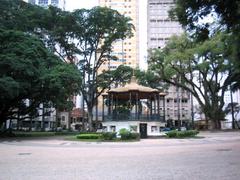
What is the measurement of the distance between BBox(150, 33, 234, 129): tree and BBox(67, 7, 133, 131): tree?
8624 millimetres

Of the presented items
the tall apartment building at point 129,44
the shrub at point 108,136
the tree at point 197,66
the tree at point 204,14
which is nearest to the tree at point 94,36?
the tree at point 197,66

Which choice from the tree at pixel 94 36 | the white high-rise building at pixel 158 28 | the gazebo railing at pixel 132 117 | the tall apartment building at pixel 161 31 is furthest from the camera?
the white high-rise building at pixel 158 28

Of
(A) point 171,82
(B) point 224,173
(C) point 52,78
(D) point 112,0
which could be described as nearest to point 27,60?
(C) point 52,78

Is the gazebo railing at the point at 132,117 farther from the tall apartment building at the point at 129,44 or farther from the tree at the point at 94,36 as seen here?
the tall apartment building at the point at 129,44

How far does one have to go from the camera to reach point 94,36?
5209cm

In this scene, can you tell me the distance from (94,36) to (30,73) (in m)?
20.1

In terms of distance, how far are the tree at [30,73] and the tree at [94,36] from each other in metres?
11.1

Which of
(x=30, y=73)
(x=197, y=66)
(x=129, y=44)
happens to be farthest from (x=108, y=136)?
(x=129, y=44)

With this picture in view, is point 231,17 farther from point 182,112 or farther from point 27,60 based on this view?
point 182,112

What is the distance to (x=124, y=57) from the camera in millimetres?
112938

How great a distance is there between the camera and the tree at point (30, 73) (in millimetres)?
32969

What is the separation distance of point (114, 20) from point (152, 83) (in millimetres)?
15281

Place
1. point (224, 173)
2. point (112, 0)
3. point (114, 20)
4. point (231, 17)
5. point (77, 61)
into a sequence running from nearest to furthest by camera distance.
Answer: point (224, 173)
point (231, 17)
point (114, 20)
point (77, 61)
point (112, 0)

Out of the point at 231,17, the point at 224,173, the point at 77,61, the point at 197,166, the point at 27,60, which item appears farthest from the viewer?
the point at 77,61
